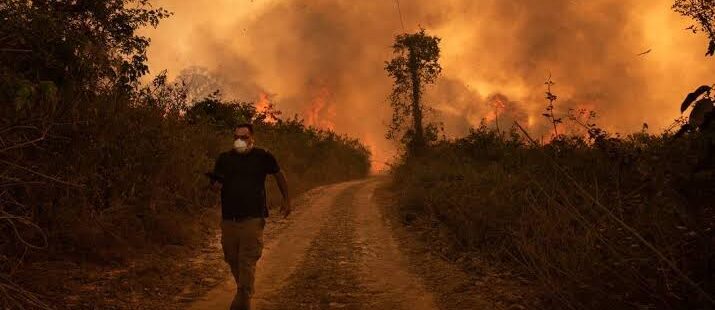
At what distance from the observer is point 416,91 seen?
30875 millimetres

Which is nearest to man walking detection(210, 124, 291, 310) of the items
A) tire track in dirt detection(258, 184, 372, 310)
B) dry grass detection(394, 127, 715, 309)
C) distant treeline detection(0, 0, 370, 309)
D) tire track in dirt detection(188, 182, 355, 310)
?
tire track in dirt detection(258, 184, 372, 310)

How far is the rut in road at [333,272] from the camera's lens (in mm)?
6203

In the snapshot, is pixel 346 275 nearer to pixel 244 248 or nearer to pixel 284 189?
pixel 284 189

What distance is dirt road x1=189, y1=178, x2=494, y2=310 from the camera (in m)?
6.20

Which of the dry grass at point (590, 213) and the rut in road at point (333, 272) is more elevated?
the dry grass at point (590, 213)

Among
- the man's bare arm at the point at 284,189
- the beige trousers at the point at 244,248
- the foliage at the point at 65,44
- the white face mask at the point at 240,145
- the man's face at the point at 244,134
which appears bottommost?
the beige trousers at the point at 244,248

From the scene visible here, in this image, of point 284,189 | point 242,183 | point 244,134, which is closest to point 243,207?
point 242,183

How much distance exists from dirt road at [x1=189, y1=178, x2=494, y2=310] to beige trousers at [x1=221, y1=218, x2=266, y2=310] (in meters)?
0.55

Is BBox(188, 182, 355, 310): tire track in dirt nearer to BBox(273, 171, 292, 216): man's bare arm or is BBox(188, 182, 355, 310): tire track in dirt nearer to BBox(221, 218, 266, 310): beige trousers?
BBox(221, 218, 266, 310): beige trousers

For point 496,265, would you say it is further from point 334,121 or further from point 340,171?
point 334,121

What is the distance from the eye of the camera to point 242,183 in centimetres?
552

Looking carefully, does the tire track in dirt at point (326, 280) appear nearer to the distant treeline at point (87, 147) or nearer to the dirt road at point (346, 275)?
the dirt road at point (346, 275)

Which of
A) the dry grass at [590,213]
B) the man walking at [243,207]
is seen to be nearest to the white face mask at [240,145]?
the man walking at [243,207]

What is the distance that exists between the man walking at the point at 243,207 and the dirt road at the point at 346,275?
2.21ft
